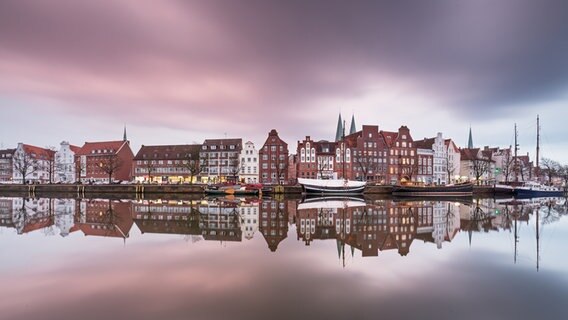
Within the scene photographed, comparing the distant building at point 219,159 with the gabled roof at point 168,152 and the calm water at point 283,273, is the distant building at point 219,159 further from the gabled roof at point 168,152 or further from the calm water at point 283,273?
the calm water at point 283,273

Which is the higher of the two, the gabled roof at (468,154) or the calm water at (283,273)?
the gabled roof at (468,154)

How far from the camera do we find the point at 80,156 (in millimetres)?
90188

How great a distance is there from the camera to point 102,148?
3509 inches

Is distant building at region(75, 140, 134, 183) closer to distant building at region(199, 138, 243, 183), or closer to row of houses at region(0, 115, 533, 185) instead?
row of houses at region(0, 115, 533, 185)

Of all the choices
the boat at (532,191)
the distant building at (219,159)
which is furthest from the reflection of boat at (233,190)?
the boat at (532,191)

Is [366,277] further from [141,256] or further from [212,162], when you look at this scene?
[212,162]

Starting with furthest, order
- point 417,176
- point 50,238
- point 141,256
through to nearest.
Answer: point 417,176
point 50,238
point 141,256

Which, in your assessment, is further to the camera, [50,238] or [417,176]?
[417,176]

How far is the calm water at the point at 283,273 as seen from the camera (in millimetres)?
7074

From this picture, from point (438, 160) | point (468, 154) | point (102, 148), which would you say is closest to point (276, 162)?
point (438, 160)

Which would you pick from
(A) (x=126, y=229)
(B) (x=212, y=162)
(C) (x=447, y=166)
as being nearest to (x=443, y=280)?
(A) (x=126, y=229)

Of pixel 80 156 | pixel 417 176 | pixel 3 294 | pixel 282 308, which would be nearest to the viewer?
pixel 282 308

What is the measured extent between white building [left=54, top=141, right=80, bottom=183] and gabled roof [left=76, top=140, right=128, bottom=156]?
4.24 m

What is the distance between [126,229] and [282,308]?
14160 millimetres
